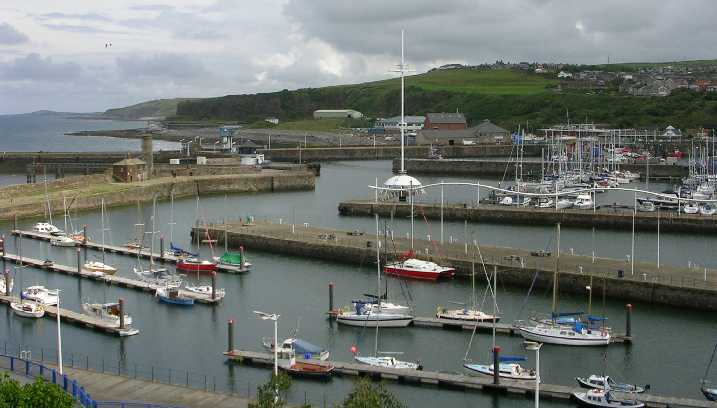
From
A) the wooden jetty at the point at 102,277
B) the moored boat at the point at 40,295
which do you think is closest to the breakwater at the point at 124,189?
the wooden jetty at the point at 102,277

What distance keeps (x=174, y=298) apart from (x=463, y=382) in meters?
12.7

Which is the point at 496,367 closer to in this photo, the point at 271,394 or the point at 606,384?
the point at 606,384

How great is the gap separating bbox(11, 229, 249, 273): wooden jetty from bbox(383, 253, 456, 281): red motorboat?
255 inches

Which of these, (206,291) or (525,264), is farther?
(525,264)

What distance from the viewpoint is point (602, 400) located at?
66.7ft

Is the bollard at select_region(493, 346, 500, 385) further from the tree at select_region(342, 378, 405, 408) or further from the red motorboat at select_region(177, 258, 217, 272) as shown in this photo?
the red motorboat at select_region(177, 258, 217, 272)

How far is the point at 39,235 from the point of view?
4350 centimetres

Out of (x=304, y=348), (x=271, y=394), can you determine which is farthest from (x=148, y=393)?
(x=271, y=394)

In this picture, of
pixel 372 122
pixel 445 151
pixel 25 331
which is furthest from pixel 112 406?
pixel 372 122

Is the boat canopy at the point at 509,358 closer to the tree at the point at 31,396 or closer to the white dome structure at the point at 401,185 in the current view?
the tree at the point at 31,396

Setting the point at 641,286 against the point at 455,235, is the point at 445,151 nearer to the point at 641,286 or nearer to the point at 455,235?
the point at 455,235

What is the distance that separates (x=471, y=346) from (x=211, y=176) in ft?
148

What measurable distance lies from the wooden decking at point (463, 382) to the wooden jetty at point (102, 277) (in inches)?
294

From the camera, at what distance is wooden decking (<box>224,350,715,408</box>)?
2028cm
